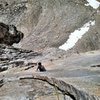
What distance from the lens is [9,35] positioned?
195 feet

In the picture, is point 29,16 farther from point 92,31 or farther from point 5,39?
point 92,31

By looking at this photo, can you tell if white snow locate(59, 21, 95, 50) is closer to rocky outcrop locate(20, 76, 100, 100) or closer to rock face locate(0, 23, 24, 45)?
rock face locate(0, 23, 24, 45)

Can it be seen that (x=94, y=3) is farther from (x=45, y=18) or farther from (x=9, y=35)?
(x=9, y=35)

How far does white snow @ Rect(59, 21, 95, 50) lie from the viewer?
171 ft

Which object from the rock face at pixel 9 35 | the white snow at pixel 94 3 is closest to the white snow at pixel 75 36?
the white snow at pixel 94 3

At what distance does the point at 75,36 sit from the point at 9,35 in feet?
42.6

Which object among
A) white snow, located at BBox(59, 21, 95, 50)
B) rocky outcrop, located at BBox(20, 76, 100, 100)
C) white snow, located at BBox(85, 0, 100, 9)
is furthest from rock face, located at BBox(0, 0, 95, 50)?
rocky outcrop, located at BBox(20, 76, 100, 100)

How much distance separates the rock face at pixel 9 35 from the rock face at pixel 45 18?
1725 millimetres

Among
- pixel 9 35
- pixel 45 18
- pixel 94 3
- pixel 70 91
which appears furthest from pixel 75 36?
pixel 70 91

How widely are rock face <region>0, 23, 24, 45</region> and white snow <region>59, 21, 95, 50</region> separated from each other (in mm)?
10792

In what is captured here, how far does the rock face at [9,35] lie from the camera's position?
189ft

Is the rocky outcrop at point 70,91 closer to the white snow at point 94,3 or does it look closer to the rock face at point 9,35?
the rock face at point 9,35

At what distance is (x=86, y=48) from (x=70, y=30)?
8.63m

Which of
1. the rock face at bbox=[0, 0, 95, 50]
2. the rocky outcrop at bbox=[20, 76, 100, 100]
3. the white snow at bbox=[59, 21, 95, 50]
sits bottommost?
the rocky outcrop at bbox=[20, 76, 100, 100]
